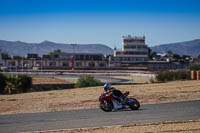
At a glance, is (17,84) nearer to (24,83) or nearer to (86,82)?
(24,83)

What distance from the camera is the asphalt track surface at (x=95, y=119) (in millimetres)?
13812

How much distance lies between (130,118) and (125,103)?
2785 mm

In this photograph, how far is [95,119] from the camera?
15.2m

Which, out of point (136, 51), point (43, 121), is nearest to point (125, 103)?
point (43, 121)

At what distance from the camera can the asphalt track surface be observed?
1381cm

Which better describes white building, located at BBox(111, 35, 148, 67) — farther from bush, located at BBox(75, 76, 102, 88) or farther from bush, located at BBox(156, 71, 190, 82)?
bush, located at BBox(75, 76, 102, 88)

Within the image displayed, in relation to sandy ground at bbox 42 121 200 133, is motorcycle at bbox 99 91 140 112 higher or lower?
higher

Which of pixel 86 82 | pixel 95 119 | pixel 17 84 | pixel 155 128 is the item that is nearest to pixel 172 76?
pixel 86 82

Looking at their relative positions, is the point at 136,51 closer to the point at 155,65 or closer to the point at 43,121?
the point at 155,65

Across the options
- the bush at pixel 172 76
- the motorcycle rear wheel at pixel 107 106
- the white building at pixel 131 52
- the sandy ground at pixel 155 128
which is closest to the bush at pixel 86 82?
the bush at pixel 172 76

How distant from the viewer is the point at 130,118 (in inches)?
591

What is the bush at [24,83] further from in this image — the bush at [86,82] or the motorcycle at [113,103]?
the motorcycle at [113,103]

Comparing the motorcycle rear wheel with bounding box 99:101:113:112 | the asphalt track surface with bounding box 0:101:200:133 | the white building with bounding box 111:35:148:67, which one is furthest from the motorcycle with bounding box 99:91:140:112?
the white building with bounding box 111:35:148:67

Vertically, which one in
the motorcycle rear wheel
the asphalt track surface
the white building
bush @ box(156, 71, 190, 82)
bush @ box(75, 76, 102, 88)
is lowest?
the asphalt track surface
